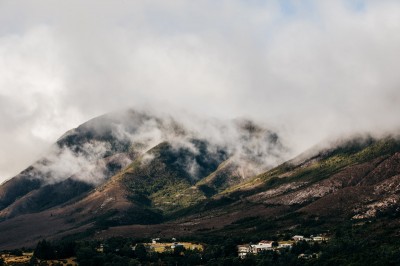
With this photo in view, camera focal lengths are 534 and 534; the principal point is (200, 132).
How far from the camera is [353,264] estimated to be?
199m

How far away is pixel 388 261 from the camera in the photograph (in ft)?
648

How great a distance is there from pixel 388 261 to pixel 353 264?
12.7 m
